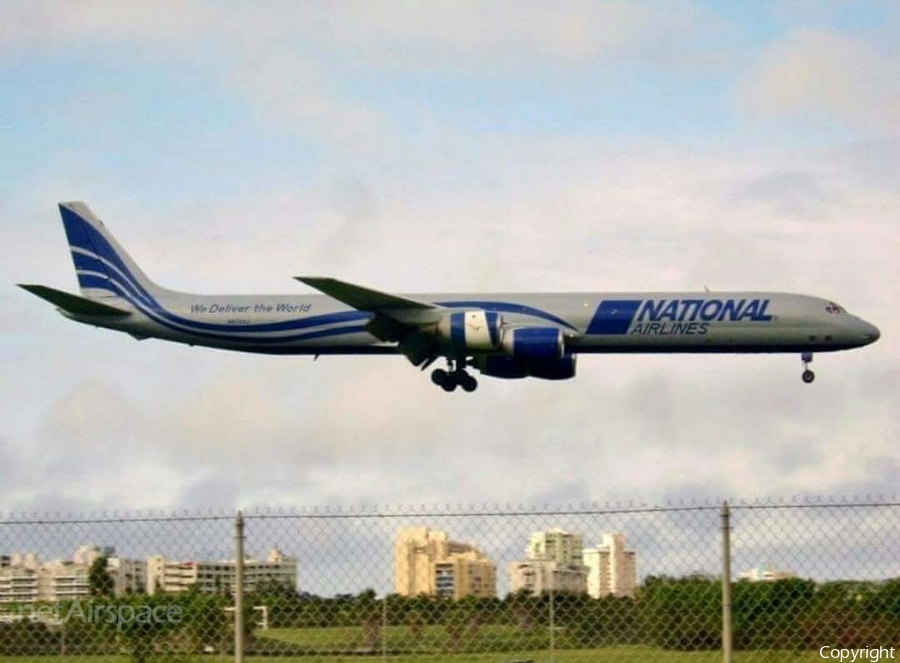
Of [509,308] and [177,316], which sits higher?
[177,316]

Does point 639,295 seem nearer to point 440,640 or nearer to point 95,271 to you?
point 95,271

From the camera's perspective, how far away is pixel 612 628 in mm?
13648

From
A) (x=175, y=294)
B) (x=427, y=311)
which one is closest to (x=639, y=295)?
(x=427, y=311)

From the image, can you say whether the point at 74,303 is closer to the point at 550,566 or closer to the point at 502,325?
the point at 502,325

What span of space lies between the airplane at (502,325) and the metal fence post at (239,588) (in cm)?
3268

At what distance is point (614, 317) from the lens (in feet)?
157

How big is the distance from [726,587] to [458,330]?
111ft

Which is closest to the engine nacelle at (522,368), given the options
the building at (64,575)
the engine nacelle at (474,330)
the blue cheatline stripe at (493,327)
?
the engine nacelle at (474,330)

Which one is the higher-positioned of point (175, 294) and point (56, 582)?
point (175, 294)

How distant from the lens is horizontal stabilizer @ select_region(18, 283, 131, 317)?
49222 millimetres

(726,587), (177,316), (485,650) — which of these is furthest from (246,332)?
Answer: (726,587)

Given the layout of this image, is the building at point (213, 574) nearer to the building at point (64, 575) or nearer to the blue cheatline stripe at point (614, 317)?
the building at point (64, 575)

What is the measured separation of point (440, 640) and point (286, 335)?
37.7m

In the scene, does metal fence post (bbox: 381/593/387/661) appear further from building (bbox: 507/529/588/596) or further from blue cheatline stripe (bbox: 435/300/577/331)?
blue cheatline stripe (bbox: 435/300/577/331)
